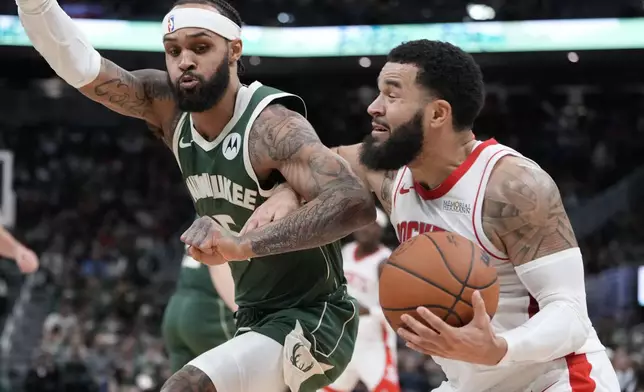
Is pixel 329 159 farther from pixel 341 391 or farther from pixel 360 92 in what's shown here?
pixel 360 92

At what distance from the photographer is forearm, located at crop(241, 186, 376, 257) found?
11.5ft

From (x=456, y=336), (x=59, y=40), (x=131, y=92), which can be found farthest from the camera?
(x=131, y=92)

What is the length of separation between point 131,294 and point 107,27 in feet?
17.8

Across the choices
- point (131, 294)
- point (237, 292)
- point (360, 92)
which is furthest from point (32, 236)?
point (237, 292)

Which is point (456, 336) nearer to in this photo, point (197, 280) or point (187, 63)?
point (187, 63)

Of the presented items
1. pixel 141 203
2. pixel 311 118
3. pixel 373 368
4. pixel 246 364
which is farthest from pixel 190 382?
pixel 311 118

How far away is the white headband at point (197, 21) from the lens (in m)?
4.00

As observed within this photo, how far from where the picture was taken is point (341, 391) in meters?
7.56

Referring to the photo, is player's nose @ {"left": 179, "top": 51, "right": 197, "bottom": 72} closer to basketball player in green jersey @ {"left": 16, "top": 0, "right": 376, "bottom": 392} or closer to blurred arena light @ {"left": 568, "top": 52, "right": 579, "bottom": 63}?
basketball player in green jersey @ {"left": 16, "top": 0, "right": 376, "bottom": 392}

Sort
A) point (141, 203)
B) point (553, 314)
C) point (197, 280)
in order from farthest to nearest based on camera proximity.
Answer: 1. point (141, 203)
2. point (197, 280)
3. point (553, 314)

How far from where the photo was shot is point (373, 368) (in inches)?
309

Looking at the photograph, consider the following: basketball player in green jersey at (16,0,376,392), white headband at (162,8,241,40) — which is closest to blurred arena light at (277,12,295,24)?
basketball player in green jersey at (16,0,376,392)

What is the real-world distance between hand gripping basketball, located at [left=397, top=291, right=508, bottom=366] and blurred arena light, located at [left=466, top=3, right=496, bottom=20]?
52.6 feet

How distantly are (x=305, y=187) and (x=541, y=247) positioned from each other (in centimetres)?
96
